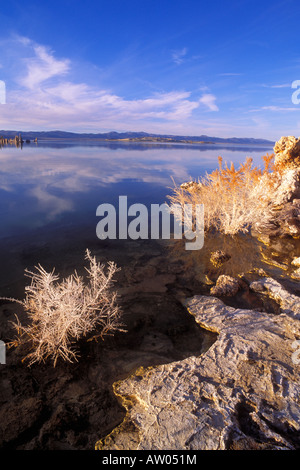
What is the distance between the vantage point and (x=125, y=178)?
22.7 metres

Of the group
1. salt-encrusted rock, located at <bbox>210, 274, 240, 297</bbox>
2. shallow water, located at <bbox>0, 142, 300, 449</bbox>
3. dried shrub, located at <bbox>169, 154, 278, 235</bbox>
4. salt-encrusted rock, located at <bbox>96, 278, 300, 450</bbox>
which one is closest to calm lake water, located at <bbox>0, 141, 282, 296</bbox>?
shallow water, located at <bbox>0, 142, 300, 449</bbox>

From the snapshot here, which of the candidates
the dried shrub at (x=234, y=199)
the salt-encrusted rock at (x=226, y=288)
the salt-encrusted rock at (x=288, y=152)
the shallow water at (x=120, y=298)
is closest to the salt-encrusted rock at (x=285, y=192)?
the salt-encrusted rock at (x=288, y=152)

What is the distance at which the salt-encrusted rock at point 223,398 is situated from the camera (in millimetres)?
2465

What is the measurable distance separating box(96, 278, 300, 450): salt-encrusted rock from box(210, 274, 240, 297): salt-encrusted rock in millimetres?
1391

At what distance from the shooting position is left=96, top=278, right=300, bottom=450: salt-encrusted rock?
2465 mm

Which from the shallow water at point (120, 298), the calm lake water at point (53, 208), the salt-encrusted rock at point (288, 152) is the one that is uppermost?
the salt-encrusted rock at point (288, 152)

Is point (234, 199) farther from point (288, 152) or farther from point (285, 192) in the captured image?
point (288, 152)

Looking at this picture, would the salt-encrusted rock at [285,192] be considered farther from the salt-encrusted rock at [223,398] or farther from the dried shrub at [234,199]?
the salt-encrusted rock at [223,398]

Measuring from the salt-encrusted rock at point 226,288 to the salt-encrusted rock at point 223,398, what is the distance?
4.56ft

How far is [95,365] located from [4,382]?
1248 mm

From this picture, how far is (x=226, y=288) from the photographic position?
18.5 feet

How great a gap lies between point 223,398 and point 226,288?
9.80 feet

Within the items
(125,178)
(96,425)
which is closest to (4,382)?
(96,425)
